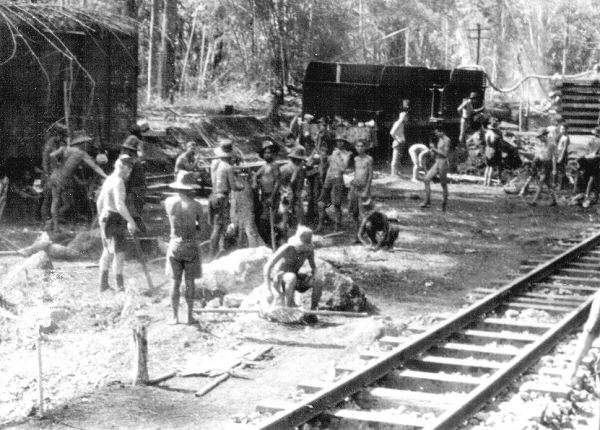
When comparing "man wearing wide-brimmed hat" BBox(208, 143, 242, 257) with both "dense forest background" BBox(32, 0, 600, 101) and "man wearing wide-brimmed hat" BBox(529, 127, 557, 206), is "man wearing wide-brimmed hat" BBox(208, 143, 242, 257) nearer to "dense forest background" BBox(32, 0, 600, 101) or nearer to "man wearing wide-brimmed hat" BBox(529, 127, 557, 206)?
"dense forest background" BBox(32, 0, 600, 101)

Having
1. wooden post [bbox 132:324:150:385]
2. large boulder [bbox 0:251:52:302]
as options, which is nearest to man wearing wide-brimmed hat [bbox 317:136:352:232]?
large boulder [bbox 0:251:52:302]

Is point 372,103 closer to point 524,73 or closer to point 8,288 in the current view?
point 8,288

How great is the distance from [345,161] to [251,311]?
669 centimetres

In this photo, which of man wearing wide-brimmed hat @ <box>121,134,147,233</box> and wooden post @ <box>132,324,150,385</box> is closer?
wooden post @ <box>132,324,150,385</box>

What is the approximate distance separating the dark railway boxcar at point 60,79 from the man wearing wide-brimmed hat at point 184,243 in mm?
7573

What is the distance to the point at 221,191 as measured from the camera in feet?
46.0

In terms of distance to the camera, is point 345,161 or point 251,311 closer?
point 251,311

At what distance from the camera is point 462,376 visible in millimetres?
8586

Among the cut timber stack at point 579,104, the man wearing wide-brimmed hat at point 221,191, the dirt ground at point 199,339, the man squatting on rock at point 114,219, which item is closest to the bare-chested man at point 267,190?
the man wearing wide-brimmed hat at point 221,191

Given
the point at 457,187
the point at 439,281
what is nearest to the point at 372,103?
the point at 457,187

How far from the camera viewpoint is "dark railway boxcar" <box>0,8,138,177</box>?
58.6 feet

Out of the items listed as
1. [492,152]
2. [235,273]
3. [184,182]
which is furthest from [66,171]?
[492,152]

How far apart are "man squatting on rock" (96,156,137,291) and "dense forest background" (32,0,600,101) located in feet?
38.0

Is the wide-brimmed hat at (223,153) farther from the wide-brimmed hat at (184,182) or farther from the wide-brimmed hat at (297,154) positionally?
the wide-brimmed hat at (184,182)
